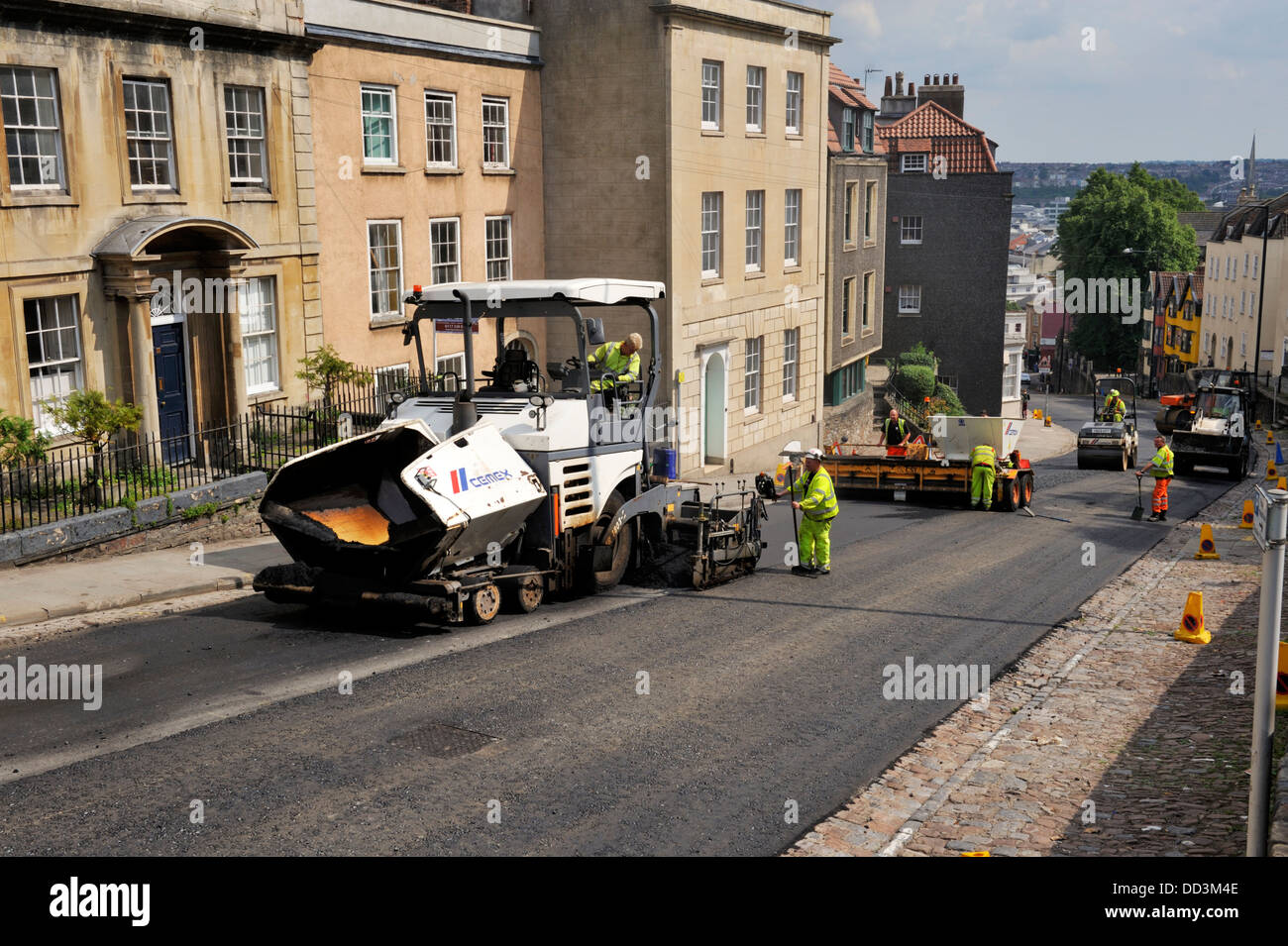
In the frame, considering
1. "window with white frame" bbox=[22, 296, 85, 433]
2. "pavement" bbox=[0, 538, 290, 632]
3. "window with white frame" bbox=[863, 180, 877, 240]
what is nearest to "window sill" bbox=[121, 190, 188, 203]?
"window with white frame" bbox=[22, 296, 85, 433]

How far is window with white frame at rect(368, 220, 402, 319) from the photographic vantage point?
906 inches

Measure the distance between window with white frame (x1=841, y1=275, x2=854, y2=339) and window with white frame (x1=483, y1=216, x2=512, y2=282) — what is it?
17.9 metres

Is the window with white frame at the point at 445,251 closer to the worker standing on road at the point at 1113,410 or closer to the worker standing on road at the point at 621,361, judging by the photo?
the worker standing on road at the point at 621,361

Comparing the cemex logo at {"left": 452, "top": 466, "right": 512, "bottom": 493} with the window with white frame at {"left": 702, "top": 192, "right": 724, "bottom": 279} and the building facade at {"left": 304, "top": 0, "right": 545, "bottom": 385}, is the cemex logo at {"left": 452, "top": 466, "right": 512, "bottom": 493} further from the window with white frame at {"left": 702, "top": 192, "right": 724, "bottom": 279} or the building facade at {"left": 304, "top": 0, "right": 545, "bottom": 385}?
the window with white frame at {"left": 702, "top": 192, "right": 724, "bottom": 279}

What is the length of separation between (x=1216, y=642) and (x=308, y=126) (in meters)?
16.3

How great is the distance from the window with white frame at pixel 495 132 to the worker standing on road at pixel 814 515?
13.1 m

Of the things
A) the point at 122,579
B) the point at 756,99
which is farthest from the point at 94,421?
the point at 756,99

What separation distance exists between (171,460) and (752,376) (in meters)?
→ 17.6

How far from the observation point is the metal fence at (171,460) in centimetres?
1522

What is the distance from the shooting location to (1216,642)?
1331 centimetres

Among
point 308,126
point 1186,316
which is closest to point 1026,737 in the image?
point 308,126

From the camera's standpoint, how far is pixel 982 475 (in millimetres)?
22750

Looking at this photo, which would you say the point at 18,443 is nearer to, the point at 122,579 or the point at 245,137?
the point at 122,579
